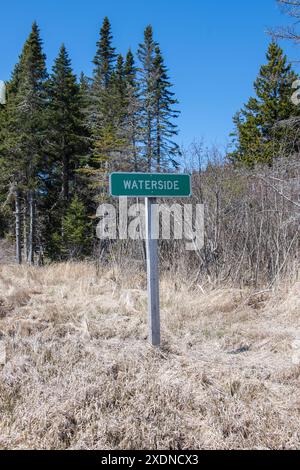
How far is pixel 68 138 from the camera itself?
2491 cm

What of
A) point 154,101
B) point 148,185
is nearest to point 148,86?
point 154,101

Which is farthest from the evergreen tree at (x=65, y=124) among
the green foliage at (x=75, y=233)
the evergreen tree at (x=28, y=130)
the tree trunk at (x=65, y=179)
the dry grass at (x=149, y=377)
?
the dry grass at (x=149, y=377)

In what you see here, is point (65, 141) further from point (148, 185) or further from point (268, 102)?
point (148, 185)

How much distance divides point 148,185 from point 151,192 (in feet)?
0.24

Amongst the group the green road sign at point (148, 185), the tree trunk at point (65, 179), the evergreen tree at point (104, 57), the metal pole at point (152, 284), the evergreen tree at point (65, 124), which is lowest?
the metal pole at point (152, 284)

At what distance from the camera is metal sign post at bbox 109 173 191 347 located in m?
3.66

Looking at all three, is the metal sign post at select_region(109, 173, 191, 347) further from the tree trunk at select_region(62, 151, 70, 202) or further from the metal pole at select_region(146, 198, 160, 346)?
the tree trunk at select_region(62, 151, 70, 202)

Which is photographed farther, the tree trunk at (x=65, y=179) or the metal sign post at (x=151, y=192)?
the tree trunk at (x=65, y=179)

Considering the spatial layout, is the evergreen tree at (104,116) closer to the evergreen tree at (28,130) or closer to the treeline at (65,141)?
the treeline at (65,141)

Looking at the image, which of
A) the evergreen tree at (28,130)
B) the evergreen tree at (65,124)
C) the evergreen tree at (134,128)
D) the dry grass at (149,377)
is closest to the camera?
the dry grass at (149,377)

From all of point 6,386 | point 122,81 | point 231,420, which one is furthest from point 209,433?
point 122,81

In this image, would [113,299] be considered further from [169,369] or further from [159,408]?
[159,408]

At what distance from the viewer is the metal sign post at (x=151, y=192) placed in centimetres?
366

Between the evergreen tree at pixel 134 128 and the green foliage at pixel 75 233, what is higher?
the evergreen tree at pixel 134 128
